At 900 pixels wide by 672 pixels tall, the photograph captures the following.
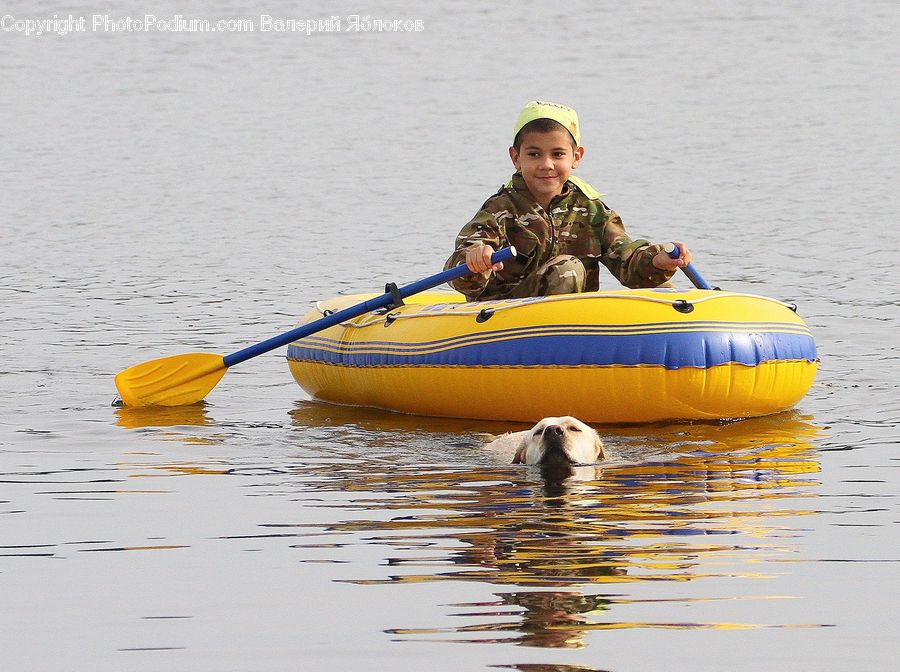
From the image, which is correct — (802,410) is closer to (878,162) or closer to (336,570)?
(336,570)

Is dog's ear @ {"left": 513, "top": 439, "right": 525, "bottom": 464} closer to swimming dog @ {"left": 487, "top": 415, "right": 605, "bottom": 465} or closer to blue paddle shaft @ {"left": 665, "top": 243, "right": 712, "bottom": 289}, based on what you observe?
swimming dog @ {"left": 487, "top": 415, "right": 605, "bottom": 465}

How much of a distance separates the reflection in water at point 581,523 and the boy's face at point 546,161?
1.46 m

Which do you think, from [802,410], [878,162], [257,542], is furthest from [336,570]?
[878,162]

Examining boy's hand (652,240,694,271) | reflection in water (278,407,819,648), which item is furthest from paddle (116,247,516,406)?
reflection in water (278,407,819,648)

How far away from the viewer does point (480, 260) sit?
8156 millimetres

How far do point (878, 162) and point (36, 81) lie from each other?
15.4 m

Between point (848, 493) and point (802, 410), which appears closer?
→ point (848, 493)

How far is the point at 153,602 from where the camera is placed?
4.75 meters

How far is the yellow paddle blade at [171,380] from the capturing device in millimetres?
9152

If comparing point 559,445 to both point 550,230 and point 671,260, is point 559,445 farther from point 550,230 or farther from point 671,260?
point 550,230

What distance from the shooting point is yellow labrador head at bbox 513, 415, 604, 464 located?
22.8ft

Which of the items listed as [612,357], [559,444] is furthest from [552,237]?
[559,444]

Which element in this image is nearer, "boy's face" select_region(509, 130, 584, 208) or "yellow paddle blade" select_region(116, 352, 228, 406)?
"boy's face" select_region(509, 130, 584, 208)

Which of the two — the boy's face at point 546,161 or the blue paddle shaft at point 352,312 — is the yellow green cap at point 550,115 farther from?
the blue paddle shaft at point 352,312
